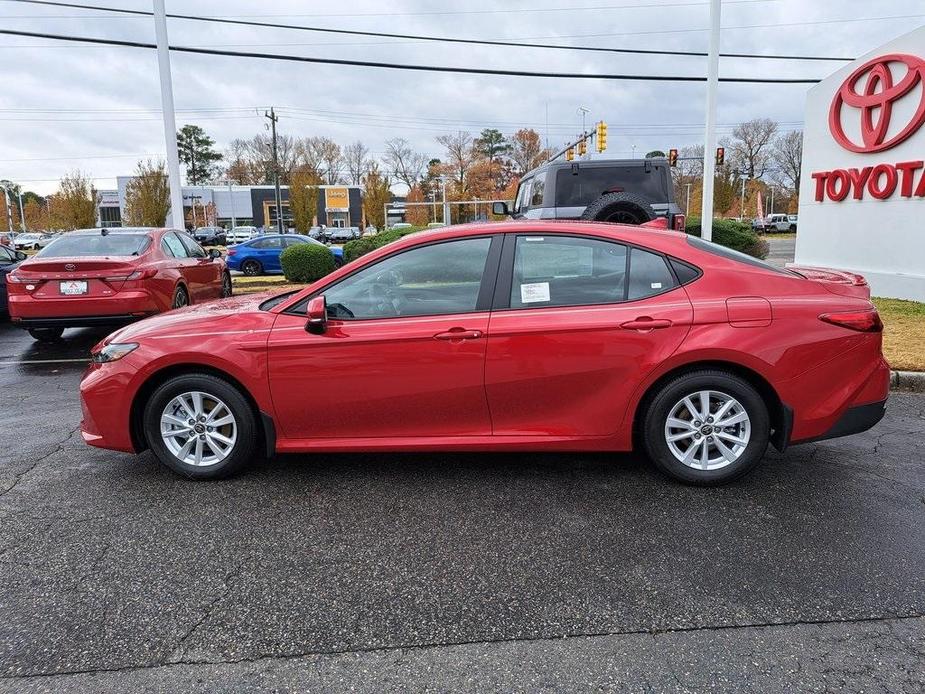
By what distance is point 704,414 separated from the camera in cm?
386

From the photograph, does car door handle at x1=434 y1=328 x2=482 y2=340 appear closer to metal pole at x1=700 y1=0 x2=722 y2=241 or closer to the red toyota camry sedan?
the red toyota camry sedan

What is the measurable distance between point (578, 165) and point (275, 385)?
8.76 meters

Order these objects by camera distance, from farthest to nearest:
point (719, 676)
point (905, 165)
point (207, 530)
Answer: point (905, 165)
point (207, 530)
point (719, 676)

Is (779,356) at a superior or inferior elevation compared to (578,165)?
inferior

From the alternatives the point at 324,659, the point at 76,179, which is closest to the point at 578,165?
the point at 324,659

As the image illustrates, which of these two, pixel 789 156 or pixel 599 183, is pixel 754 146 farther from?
pixel 599 183

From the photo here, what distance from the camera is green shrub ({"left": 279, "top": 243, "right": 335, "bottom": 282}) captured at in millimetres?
15945

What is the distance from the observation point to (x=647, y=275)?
3.97m

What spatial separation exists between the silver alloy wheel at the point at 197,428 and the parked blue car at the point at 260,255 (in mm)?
17485

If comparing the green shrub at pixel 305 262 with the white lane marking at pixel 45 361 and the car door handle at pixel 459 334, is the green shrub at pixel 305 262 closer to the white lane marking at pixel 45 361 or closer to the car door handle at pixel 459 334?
the white lane marking at pixel 45 361

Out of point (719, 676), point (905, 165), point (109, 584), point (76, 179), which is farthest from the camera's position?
point (76, 179)

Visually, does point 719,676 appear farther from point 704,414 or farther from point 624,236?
point 624,236

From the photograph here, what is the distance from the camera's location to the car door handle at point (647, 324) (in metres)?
3.78

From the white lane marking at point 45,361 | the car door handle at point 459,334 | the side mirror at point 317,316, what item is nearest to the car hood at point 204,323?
the side mirror at point 317,316
